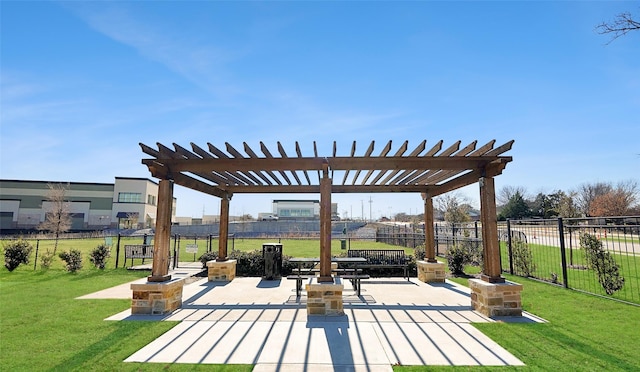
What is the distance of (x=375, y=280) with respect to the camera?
952cm

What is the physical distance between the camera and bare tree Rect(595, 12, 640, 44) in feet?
13.6

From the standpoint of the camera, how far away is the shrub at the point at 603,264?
6941 mm

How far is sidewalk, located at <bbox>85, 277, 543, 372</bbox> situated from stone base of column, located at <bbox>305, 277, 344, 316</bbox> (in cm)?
18

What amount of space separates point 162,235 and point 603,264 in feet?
33.6

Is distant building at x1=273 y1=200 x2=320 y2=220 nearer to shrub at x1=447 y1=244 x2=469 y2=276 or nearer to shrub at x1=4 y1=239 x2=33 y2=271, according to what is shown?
shrub at x1=4 y1=239 x2=33 y2=271

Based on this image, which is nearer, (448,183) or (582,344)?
(582,344)

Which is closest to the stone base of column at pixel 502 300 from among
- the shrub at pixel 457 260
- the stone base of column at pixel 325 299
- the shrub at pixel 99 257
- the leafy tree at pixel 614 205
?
the stone base of column at pixel 325 299

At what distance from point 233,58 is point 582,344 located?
27.9 ft

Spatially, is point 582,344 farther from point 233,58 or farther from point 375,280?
point 233,58

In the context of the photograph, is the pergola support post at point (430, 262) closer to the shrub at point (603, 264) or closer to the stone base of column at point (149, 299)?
the shrub at point (603, 264)

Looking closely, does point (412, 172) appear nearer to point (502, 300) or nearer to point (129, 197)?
point (502, 300)

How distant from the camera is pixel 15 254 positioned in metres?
10.9

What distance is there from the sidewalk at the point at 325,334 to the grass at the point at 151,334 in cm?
25

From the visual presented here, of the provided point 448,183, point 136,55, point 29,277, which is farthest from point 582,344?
point 29,277
